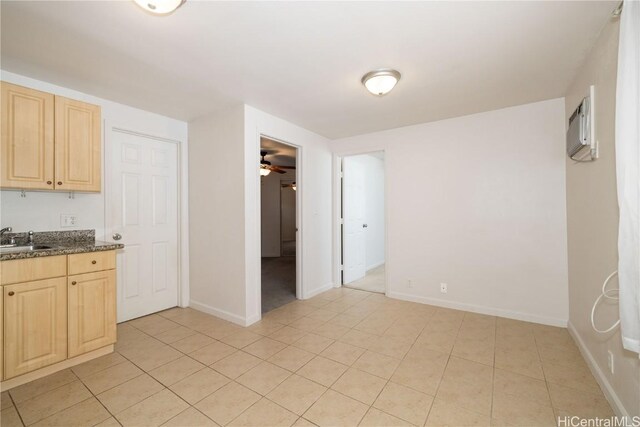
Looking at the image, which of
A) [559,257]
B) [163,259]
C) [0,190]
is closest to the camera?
[0,190]

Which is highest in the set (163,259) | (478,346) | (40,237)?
(40,237)

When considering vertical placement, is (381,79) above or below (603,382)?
above

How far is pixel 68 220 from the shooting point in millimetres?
2641

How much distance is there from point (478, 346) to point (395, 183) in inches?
85.6

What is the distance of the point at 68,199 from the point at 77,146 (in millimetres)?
629

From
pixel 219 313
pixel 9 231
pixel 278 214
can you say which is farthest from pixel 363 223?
pixel 9 231

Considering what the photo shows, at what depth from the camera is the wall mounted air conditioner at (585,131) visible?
1.92 m

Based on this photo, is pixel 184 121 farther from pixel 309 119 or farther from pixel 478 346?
pixel 478 346

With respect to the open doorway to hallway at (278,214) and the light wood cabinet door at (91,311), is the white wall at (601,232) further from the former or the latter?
the open doorway to hallway at (278,214)

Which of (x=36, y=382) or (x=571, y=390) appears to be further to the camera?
(x=36, y=382)

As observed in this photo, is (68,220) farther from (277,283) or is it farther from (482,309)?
(482,309)

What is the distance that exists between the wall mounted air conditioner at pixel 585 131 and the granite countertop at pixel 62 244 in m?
3.87

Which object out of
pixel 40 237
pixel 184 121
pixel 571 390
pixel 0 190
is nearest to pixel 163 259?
pixel 40 237

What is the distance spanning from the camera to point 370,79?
7.52 feet
